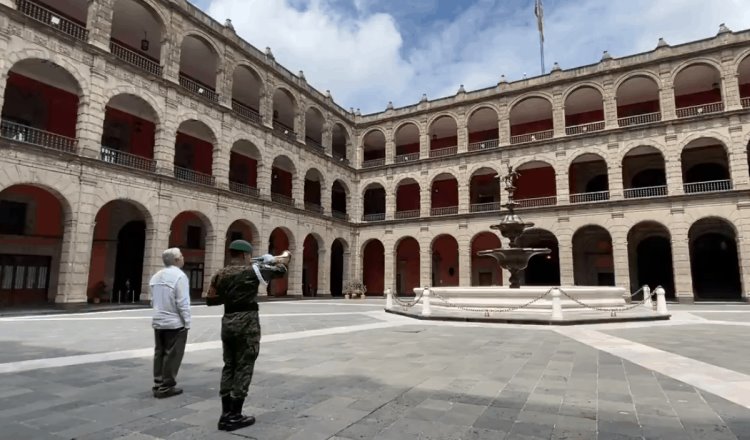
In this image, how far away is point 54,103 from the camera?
58.8 feet

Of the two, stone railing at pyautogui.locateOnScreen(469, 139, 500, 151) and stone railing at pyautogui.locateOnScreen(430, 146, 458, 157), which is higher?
stone railing at pyautogui.locateOnScreen(469, 139, 500, 151)

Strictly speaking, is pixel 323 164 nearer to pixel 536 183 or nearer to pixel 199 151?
pixel 199 151

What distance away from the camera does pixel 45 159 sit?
567 inches

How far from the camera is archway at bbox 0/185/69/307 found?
54.2ft

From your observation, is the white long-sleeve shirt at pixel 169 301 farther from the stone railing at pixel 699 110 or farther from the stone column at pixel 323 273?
the stone railing at pixel 699 110

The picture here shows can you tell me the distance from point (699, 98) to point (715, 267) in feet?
33.3

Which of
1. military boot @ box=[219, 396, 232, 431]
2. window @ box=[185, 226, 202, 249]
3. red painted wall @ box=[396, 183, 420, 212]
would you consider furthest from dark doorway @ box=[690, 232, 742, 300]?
military boot @ box=[219, 396, 232, 431]

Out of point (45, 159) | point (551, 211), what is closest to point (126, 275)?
point (45, 159)

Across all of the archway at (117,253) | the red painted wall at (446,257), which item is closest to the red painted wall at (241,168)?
the archway at (117,253)

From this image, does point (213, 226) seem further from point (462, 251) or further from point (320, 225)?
point (462, 251)

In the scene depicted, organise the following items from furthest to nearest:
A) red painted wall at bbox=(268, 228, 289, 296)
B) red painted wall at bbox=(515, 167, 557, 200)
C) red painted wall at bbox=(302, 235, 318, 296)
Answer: red painted wall at bbox=(302, 235, 318, 296), red painted wall at bbox=(515, 167, 557, 200), red painted wall at bbox=(268, 228, 289, 296)

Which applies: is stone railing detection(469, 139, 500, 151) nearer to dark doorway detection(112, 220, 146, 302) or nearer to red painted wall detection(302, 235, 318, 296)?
red painted wall detection(302, 235, 318, 296)

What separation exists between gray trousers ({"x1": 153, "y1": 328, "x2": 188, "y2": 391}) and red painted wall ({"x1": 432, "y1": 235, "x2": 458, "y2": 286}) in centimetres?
2745

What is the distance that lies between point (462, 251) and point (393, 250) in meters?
4.96
